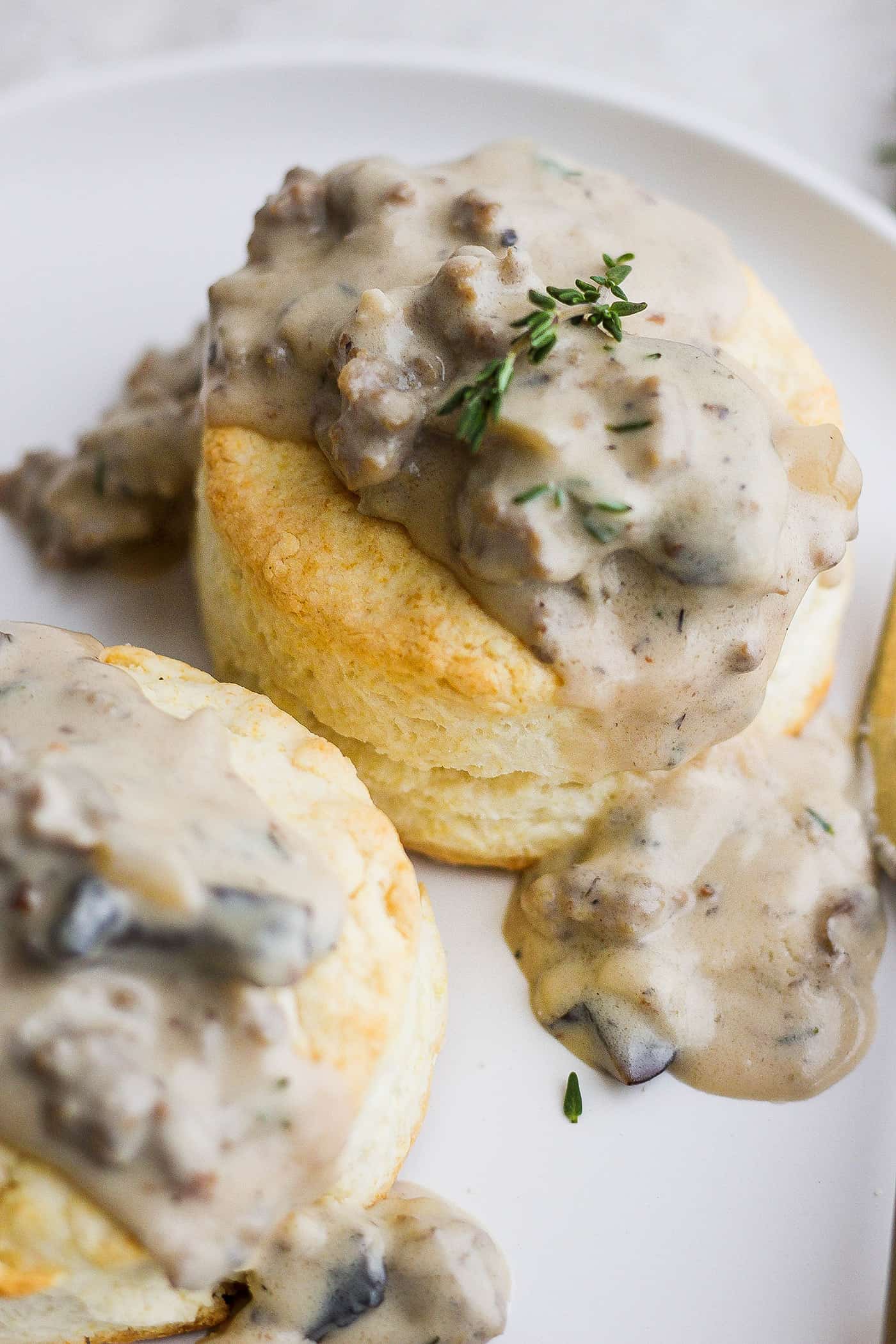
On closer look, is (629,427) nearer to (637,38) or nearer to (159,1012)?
(159,1012)

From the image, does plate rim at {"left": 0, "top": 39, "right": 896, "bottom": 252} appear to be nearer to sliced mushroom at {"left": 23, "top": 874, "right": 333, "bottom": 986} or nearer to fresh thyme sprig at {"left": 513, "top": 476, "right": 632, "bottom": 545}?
fresh thyme sprig at {"left": 513, "top": 476, "right": 632, "bottom": 545}

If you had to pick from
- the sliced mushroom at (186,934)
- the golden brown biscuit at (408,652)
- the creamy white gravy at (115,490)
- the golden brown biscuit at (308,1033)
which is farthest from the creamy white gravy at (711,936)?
the creamy white gravy at (115,490)

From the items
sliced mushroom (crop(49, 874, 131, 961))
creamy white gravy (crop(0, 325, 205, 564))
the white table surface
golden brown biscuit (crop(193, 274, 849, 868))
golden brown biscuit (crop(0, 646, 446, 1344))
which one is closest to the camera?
sliced mushroom (crop(49, 874, 131, 961))

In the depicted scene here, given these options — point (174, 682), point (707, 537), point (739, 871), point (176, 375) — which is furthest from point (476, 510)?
point (176, 375)

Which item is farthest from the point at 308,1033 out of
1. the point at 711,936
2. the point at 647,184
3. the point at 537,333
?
the point at 647,184

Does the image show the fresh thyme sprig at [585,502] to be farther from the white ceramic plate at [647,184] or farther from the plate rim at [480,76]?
the plate rim at [480,76]

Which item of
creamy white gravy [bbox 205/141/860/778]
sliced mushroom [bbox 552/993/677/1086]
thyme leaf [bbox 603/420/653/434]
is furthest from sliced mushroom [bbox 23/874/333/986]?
thyme leaf [bbox 603/420/653/434]

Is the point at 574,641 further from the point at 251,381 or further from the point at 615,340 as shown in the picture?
the point at 251,381
